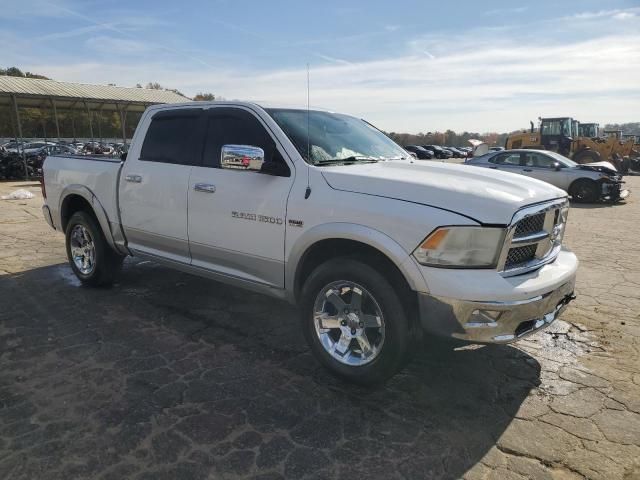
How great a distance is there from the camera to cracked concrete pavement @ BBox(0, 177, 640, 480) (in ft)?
8.54

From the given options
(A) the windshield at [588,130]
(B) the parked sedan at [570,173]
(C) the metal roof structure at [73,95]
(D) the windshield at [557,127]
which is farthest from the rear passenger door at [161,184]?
(A) the windshield at [588,130]

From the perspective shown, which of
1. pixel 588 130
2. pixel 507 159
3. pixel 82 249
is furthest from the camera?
pixel 588 130

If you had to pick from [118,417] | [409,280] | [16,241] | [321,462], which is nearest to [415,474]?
[321,462]

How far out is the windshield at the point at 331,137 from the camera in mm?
3752

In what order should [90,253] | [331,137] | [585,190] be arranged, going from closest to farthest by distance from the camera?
1. [331,137]
2. [90,253]
3. [585,190]

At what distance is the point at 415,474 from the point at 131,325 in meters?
2.99

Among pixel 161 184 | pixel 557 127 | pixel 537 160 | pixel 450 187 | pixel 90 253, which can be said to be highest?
pixel 557 127

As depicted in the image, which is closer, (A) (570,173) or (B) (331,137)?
(B) (331,137)

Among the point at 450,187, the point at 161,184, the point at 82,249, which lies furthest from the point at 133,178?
the point at 450,187

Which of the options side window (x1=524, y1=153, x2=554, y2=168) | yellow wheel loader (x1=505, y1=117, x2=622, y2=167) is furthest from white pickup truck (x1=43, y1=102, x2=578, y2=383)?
yellow wheel loader (x1=505, y1=117, x2=622, y2=167)

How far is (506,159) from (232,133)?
12291mm

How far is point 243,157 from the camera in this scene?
349 centimetres

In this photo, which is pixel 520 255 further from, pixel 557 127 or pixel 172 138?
pixel 557 127

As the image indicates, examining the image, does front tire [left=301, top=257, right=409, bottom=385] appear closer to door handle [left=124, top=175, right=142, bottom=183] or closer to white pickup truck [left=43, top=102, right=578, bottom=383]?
white pickup truck [left=43, top=102, right=578, bottom=383]
